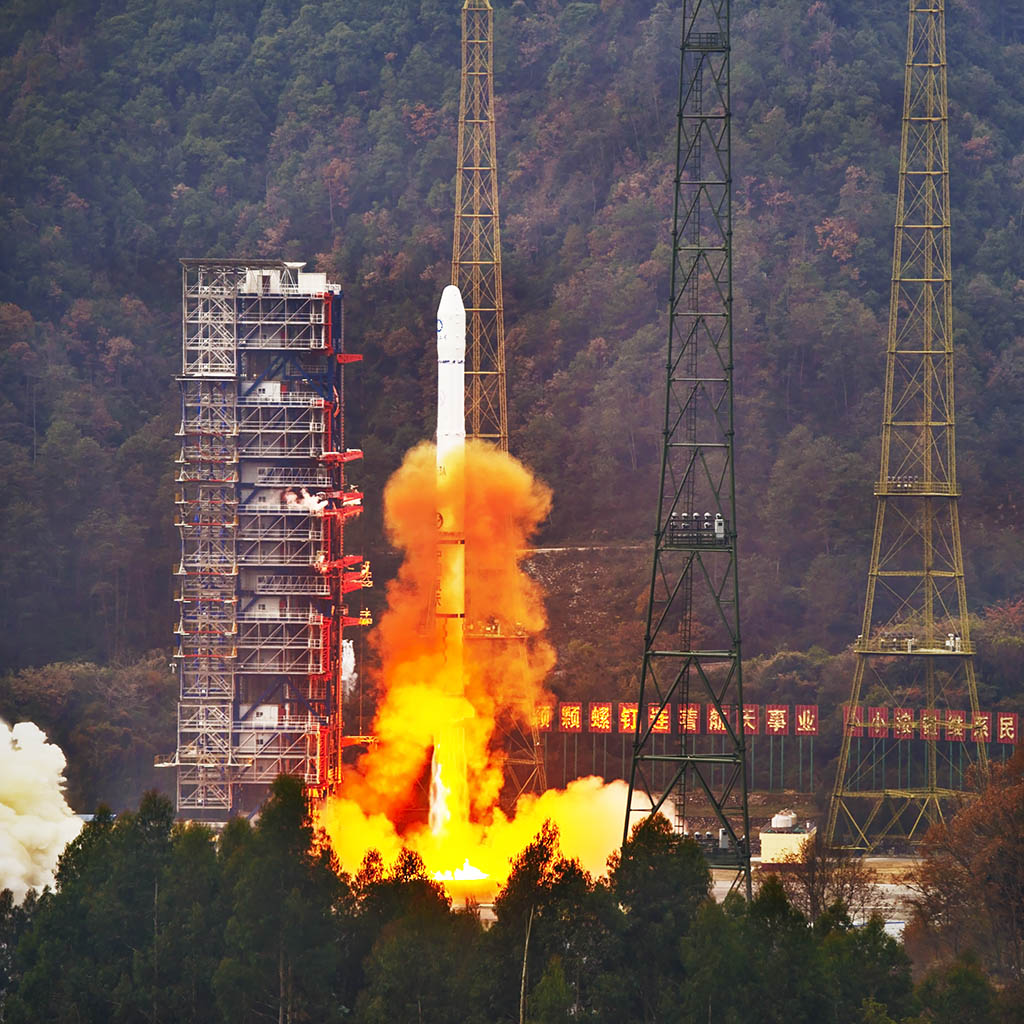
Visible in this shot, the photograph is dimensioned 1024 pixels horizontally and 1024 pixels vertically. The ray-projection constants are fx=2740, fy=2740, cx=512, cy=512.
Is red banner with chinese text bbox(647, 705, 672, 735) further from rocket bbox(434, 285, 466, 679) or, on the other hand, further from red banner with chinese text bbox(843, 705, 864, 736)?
rocket bbox(434, 285, 466, 679)

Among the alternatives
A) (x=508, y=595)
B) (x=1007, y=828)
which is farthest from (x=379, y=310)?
(x=1007, y=828)

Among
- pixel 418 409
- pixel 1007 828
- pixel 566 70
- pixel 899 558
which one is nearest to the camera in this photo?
pixel 1007 828

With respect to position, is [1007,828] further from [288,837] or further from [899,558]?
[899,558]

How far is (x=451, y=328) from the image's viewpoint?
72.6m

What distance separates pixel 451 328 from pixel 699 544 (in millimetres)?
14881

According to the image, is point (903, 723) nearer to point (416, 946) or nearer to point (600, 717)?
point (600, 717)

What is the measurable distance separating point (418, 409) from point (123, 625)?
51.3 ft

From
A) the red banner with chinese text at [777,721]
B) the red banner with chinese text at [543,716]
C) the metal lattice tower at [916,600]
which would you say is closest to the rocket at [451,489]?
the metal lattice tower at [916,600]

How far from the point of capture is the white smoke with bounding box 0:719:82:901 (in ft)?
223

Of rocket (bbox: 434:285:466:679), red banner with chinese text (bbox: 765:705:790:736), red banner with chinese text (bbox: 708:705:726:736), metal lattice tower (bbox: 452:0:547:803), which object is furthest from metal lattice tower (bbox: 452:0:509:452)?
red banner with chinese text (bbox: 765:705:790:736)

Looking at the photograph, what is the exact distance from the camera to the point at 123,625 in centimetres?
10712

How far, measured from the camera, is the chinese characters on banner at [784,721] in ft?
272

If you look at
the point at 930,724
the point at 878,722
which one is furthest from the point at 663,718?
the point at 930,724

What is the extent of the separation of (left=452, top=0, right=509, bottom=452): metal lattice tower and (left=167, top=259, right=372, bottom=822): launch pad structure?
4931 millimetres
